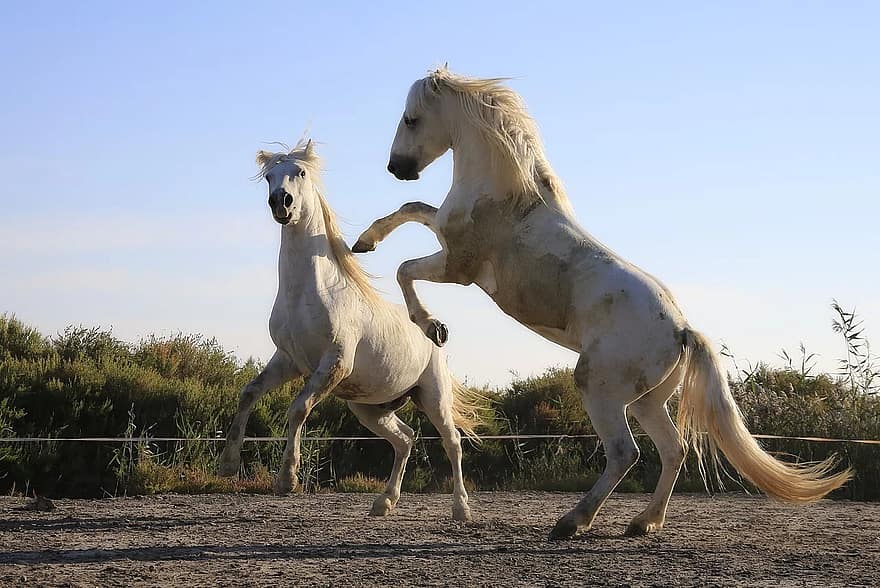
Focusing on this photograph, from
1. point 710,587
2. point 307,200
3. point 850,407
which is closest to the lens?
point 710,587

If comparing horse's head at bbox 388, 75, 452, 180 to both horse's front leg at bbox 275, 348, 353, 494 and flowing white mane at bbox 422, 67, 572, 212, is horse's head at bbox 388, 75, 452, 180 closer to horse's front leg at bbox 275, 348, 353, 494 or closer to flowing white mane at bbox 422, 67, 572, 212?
flowing white mane at bbox 422, 67, 572, 212

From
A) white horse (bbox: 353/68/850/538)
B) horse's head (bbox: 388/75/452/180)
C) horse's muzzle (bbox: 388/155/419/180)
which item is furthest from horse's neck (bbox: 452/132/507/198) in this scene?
horse's muzzle (bbox: 388/155/419/180)

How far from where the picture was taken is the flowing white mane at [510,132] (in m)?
7.08

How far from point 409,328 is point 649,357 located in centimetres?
247

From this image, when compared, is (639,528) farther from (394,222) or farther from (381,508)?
(394,222)

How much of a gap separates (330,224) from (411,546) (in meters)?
2.99

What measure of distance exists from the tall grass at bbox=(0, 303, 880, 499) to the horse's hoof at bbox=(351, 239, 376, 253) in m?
3.15

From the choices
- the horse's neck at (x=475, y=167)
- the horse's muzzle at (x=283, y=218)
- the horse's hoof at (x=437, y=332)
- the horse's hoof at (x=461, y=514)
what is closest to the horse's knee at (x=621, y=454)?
the horse's hoof at (x=437, y=332)

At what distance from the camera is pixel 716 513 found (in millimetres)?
8812

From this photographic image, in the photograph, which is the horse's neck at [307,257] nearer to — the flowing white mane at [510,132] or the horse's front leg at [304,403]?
the horse's front leg at [304,403]

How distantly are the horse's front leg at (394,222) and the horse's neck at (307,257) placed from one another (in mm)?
231

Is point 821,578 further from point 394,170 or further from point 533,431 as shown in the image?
point 533,431

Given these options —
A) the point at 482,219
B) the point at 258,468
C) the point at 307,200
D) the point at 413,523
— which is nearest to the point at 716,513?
the point at 413,523

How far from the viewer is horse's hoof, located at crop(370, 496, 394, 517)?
329 inches
